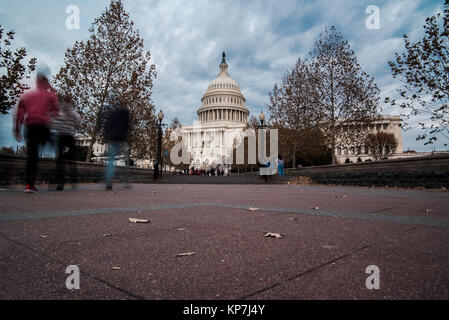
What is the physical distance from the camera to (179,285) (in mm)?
1396

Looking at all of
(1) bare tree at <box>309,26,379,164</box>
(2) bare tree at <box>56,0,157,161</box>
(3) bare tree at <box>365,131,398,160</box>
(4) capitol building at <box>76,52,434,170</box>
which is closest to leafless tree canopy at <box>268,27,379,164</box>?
(1) bare tree at <box>309,26,379,164</box>

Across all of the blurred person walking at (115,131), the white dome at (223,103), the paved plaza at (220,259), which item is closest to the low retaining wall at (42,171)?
the blurred person walking at (115,131)

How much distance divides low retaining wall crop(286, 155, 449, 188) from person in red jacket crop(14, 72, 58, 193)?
12467mm

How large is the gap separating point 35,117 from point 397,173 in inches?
522

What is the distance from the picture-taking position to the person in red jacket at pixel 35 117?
21.6 ft

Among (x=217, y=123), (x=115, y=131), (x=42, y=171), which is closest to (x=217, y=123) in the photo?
(x=217, y=123)

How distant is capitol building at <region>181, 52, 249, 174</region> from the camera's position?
96.3 m

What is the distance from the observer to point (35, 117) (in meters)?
6.58

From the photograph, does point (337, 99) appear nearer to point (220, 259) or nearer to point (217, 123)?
point (220, 259)

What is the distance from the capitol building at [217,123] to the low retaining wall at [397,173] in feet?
257

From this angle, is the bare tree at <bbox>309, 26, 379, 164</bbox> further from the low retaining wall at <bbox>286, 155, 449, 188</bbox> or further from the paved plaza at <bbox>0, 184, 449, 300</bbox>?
the paved plaza at <bbox>0, 184, 449, 300</bbox>

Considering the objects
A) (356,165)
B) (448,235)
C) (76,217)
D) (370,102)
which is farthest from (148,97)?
(448,235)

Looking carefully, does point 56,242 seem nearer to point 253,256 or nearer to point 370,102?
point 253,256

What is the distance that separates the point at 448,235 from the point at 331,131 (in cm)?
2308
